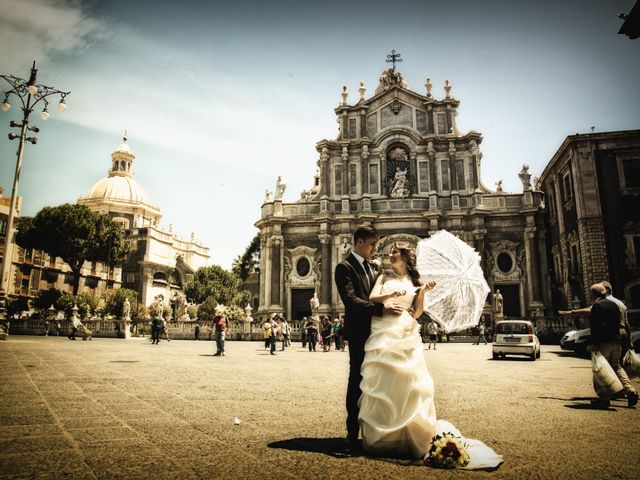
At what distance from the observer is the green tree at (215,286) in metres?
52.0

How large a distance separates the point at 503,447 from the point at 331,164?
1230 inches

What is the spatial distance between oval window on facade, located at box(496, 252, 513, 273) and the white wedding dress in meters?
29.3

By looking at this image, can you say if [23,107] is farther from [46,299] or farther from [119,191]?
[119,191]

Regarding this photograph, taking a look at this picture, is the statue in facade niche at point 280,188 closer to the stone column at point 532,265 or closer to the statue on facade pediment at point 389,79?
the statue on facade pediment at point 389,79

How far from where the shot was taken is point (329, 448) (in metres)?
3.75

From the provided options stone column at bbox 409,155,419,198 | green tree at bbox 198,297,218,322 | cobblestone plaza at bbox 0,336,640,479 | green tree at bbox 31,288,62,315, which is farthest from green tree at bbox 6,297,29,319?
cobblestone plaza at bbox 0,336,640,479

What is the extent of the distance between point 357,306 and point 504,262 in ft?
98.4

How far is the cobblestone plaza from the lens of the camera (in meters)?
3.18

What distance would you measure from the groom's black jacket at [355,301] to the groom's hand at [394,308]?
56mm

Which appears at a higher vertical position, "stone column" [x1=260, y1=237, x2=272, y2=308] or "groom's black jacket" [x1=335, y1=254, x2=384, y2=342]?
"stone column" [x1=260, y1=237, x2=272, y2=308]

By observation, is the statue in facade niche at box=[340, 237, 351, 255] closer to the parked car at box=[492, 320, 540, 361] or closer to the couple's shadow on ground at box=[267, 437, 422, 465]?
the parked car at box=[492, 320, 540, 361]

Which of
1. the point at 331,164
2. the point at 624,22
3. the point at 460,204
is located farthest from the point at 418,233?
the point at 624,22

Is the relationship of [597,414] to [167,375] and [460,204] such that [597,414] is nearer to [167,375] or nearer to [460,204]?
[167,375]

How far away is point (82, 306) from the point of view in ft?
125
